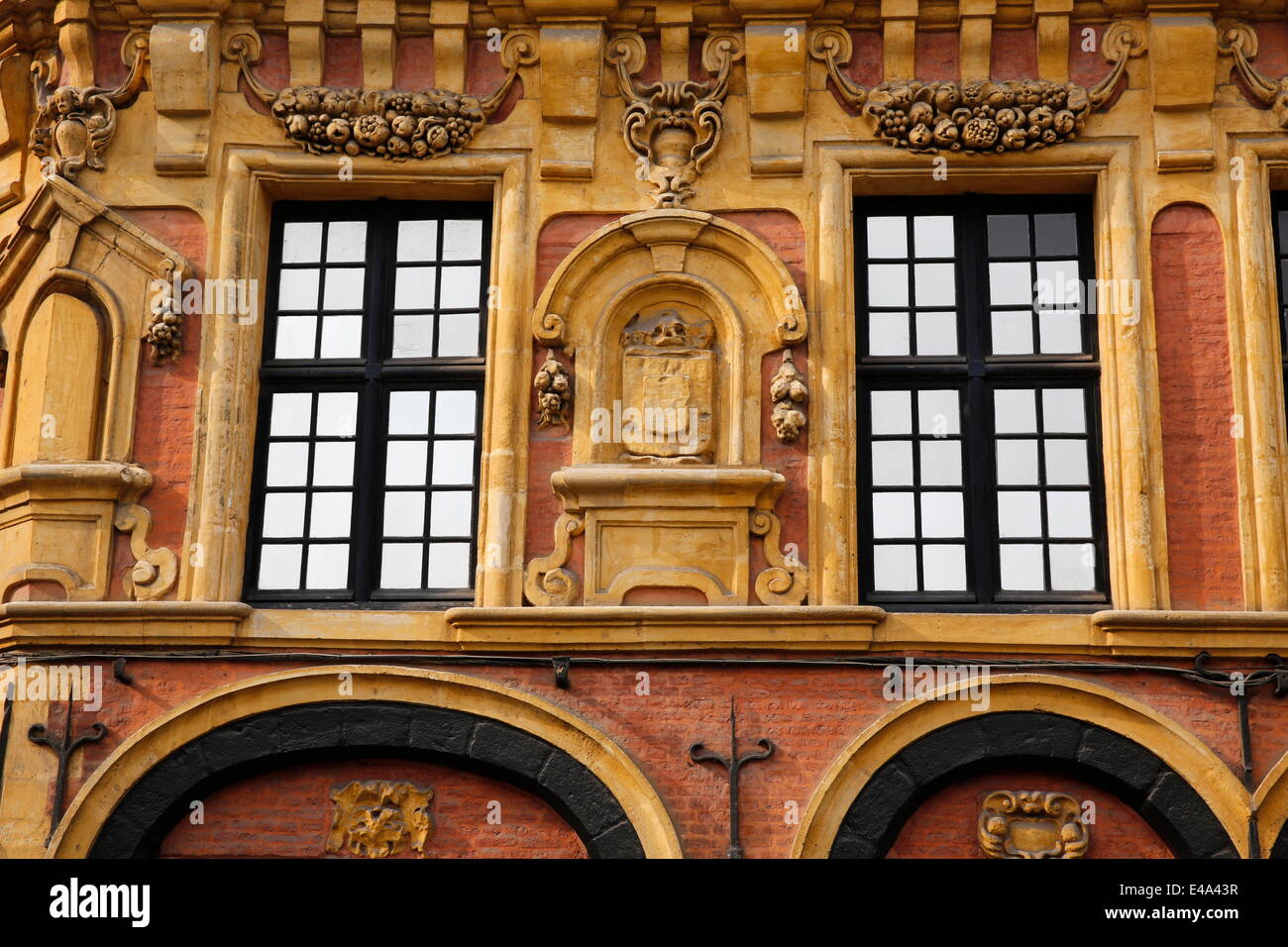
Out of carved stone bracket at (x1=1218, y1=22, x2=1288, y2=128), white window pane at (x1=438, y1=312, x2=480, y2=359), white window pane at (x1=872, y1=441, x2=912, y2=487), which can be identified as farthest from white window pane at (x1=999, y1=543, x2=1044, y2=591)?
white window pane at (x1=438, y1=312, x2=480, y2=359)

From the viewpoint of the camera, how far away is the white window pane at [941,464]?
42.3 feet

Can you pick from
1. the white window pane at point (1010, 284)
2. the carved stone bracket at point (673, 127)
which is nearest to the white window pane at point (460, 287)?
the carved stone bracket at point (673, 127)

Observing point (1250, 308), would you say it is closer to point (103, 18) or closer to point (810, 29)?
point (810, 29)

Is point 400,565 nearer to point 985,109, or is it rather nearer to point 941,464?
point 941,464

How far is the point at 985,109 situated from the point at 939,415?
7.02 feet

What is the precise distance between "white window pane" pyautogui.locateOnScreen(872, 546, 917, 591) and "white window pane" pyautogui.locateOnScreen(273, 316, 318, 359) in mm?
4139

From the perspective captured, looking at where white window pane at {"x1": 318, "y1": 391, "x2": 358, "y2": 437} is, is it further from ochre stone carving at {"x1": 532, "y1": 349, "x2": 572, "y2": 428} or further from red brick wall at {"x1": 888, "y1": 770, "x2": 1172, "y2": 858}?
red brick wall at {"x1": 888, "y1": 770, "x2": 1172, "y2": 858}

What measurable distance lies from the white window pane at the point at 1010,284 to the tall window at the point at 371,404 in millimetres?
3504

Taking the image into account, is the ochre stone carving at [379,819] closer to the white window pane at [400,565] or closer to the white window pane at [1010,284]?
the white window pane at [400,565]

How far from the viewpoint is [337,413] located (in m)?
13.2

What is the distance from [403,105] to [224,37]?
1.42 meters

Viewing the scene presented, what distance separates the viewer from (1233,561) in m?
12.4

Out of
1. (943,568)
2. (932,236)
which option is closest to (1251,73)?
(932,236)
